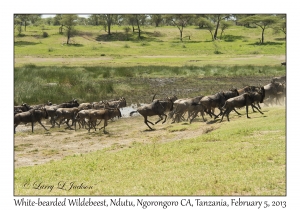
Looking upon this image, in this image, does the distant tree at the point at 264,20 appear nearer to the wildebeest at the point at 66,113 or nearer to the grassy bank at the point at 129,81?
the grassy bank at the point at 129,81

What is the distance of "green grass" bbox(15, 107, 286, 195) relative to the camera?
36.4 feet

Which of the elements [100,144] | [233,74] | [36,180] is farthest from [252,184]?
[233,74]

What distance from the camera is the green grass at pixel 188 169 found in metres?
11.1

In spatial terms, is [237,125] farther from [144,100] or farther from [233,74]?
[233,74]

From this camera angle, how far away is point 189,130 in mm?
22578

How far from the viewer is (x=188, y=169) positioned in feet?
43.4

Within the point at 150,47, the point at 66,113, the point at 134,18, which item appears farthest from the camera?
the point at 134,18

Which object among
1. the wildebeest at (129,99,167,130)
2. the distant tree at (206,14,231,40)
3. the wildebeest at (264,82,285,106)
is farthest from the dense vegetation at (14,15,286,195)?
the distant tree at (206,14,231,40)

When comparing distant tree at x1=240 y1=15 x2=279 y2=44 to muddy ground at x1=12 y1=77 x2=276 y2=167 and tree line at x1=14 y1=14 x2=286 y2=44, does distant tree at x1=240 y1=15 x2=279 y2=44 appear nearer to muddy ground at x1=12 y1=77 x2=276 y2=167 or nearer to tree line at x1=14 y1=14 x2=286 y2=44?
tree line at x1=14 y1=14 x2=286 y2=44

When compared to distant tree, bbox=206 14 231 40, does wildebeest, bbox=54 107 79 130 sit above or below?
below

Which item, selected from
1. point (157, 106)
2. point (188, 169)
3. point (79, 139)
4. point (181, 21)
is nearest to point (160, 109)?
point (157, 106)

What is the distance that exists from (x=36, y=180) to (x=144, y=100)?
24.0 metres

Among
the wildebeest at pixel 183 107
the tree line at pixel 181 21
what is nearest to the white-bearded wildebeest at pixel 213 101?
the wildebeest at pixel 183 107

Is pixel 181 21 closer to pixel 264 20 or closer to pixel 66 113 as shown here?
pixel 264 20
